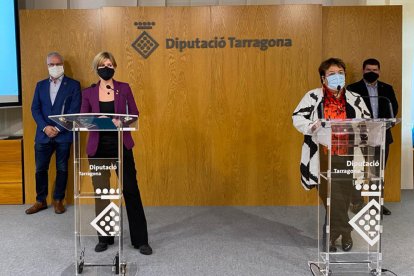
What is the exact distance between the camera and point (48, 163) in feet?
19.0

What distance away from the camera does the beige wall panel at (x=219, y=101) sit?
19.2 feet

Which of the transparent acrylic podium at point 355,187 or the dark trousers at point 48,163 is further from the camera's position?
the dark trousers at point 48,163

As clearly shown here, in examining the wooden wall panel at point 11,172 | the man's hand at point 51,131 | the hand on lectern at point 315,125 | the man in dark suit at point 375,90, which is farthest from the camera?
the wooden wall panel at point 11,172

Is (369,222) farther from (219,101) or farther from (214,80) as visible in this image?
(214,80)

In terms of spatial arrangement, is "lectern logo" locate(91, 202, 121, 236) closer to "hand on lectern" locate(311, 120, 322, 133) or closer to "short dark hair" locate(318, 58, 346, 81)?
"hand on lectern" locate(311, 120, 322, 133)

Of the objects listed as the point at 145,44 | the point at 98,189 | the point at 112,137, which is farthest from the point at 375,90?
the point at 98,189

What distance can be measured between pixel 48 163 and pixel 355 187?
382cm

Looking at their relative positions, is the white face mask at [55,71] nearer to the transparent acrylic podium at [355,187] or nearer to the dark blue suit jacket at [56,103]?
the dark blue suit jacket at [56,103]

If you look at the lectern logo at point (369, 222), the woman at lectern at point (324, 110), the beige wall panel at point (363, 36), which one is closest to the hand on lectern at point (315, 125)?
the woman at lectern at point (324, 110)

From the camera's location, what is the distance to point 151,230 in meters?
4.93

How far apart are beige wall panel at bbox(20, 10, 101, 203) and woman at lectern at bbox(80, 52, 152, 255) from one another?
2021 mm

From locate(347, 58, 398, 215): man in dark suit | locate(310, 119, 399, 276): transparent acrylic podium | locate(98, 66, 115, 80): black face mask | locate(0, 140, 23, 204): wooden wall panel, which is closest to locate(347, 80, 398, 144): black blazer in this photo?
locate(347, 58, 398, 215): man in dark suit

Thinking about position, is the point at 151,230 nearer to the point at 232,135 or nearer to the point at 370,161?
the point at 232,135

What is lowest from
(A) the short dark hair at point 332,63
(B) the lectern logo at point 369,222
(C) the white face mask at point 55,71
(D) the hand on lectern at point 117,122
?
(B) the lectern logo at point 369,222
